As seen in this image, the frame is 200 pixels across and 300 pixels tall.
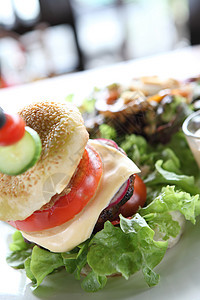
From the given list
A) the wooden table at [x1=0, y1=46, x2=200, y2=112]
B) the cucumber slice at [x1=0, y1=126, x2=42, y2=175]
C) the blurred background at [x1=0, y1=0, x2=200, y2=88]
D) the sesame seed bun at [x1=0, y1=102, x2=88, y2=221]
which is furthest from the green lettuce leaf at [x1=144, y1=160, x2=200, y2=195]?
the blurred background at [x1=0, y1=0, x2=200, y2=88]

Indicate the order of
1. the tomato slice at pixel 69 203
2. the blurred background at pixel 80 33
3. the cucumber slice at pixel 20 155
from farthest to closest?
the blurred background at pixel 80 33 → the tomato slice at pixel 69 203 → the cucumber slice at pixel 20 155

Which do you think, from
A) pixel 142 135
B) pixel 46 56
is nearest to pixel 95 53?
pixel 46 56

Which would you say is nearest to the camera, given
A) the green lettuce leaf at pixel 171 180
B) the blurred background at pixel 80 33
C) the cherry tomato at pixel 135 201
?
the cherry tomato at pixel 135 201

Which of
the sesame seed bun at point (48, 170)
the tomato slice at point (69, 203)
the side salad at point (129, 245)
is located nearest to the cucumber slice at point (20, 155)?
the sesame seed bun at point (48, 170)

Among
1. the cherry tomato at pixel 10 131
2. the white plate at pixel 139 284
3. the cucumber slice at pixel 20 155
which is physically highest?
the cherry tomato at pixel 10 131

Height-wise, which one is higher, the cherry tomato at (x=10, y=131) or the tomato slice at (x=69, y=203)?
the cherry tomato at (x=10, y=131)

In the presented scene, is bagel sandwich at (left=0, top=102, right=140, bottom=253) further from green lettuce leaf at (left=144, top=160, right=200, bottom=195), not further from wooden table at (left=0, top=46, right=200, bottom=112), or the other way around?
wooden table at (left=0, top=46, right=200, bottom=112)

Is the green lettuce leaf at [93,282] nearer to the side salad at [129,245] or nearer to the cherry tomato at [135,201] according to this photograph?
the side salad at [129,245]
